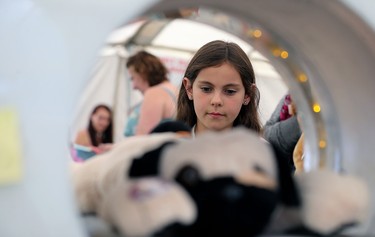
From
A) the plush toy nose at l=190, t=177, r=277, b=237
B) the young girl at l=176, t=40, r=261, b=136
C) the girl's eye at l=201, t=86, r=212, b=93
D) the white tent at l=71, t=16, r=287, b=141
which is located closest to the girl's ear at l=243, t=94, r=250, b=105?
the young girl at l=176, t=40, r=261, b=136

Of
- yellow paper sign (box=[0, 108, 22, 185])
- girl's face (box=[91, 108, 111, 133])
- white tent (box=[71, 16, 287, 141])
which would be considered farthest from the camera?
girl's face (box=[91, 108, 111, 133])

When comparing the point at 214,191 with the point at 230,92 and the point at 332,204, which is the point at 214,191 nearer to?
the point at 332,204

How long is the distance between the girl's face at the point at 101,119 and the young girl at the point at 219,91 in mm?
563

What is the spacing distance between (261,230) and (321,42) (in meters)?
0.28

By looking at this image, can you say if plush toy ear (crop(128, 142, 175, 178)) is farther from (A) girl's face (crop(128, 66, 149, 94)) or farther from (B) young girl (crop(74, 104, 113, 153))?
(A) girl's face (crop(128, 66, 149, 94))

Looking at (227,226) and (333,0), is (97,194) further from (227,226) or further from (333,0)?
(333,0)

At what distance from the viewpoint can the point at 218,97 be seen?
4.23ft

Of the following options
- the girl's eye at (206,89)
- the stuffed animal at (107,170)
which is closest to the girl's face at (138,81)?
the girl's eye at (206,89)

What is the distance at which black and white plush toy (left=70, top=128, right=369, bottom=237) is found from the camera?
1.78 feet

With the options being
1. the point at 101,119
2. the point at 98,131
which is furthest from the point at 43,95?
the point at 101,119

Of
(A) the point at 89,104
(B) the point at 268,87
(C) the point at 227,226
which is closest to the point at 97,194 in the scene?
(C) the point at 227,226

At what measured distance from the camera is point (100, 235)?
623 millimetres

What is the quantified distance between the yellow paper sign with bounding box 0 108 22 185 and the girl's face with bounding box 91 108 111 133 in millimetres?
1335

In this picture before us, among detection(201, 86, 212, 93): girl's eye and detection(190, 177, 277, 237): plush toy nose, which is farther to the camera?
detection(201, 86, 212, 93): girl's eye
